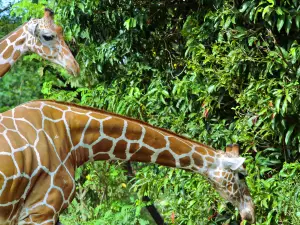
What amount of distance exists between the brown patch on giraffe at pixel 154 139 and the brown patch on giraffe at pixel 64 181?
0.57 m

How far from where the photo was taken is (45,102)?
15.0 ft

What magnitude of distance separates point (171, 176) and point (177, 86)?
86 centimetres

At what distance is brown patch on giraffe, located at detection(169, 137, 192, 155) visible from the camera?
15.4ft

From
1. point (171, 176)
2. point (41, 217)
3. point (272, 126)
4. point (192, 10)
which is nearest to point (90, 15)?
point (192, 10)

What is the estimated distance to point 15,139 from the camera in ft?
14.1

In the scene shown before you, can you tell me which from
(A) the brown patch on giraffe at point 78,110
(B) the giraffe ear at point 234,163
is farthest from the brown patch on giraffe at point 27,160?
(B) the giraffe ear at point 234,163

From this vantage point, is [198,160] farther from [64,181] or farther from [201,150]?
[64,181]

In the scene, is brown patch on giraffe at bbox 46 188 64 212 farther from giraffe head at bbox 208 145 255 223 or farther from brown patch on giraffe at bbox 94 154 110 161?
giraffe head at bbox 208 145 255 223

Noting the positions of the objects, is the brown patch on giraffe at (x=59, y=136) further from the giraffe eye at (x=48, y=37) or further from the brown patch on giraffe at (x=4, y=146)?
the giraffe eye at (x=48, y=37)

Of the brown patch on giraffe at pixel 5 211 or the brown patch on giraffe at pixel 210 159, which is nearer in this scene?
the brown patch on giraffe at pixel 5 211

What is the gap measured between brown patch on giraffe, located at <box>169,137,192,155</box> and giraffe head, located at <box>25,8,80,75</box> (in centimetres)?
147

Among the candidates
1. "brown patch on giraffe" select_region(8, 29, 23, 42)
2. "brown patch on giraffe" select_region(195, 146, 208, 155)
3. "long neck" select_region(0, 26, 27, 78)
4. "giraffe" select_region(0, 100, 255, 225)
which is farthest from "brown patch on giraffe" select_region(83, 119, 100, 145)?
"brown patch on giraffe" select_region(8, 29, 23, 42)

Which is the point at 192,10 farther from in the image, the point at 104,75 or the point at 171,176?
the point at 171,176

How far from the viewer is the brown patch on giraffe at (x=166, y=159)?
15.3 ft
